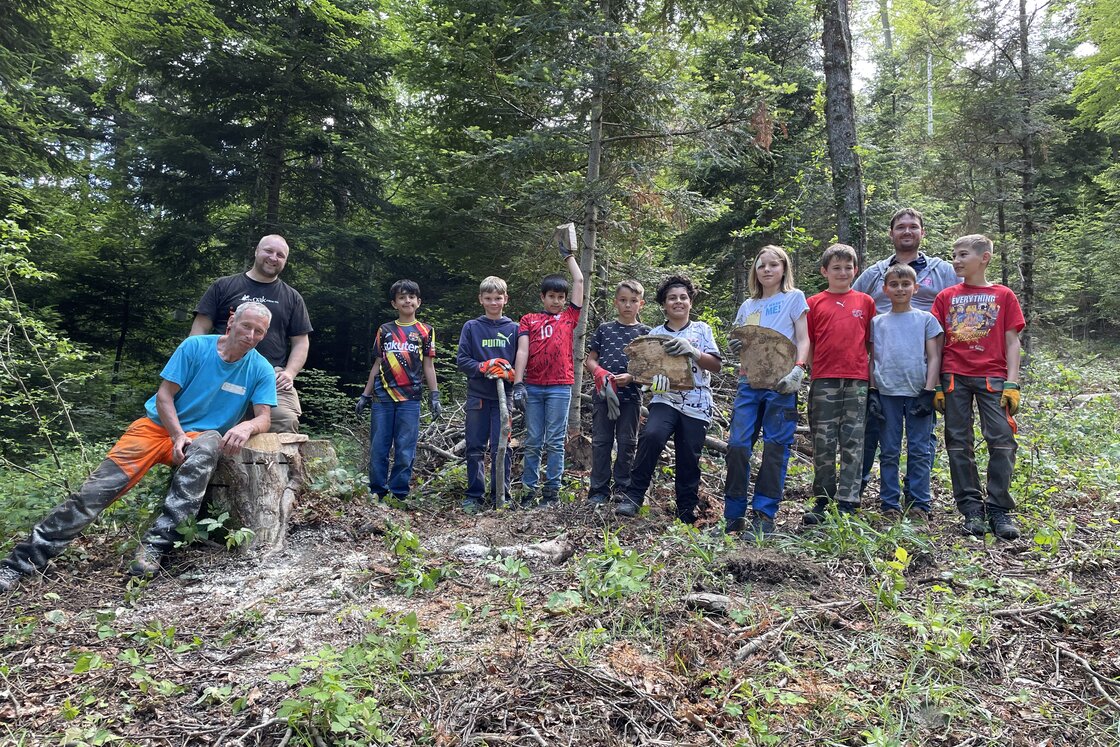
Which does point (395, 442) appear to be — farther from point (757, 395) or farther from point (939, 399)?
point (939, 399)

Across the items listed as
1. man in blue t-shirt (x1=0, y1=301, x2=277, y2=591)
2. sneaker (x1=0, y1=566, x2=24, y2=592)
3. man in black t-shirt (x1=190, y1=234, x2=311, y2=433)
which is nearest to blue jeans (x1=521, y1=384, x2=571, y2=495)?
man in black t-shirt (x1=190, y1=234, x2=311, y2=433)

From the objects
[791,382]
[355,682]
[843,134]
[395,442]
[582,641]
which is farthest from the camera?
[843,134]

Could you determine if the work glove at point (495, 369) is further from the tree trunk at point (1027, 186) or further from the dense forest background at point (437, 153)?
the tree trunk at point (1027, 186)

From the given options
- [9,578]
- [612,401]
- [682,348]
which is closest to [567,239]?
[612,401]

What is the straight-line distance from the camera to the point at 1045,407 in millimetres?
7867

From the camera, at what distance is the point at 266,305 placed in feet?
16.3

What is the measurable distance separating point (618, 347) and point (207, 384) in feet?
10.1

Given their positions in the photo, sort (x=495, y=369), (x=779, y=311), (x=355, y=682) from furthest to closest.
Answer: (x=495, y=369) < (x=779, y=311) < (x=355, y=682)

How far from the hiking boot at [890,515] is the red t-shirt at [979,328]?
107cm

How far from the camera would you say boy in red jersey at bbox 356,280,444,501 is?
229 inches

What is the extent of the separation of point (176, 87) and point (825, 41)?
33.0 feet

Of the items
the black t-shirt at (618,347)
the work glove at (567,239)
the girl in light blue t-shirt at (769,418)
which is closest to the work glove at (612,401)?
the black t-shirt at (618,347)

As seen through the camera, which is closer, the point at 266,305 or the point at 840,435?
the point at 840,435

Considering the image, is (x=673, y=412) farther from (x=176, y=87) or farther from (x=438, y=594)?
(x=176, y=87)
